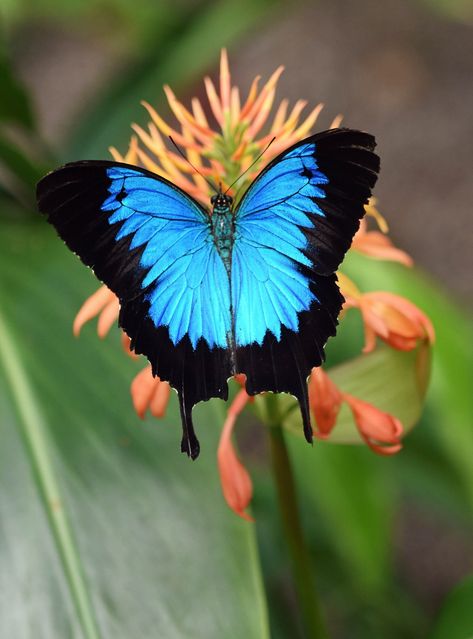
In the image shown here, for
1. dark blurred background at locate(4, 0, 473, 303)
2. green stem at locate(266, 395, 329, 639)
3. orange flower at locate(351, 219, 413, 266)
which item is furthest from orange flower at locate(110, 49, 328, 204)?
dark blurred background at locate(4, 0, 473, 303)

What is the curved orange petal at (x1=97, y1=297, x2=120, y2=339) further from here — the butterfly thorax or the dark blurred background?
the dark blurred background

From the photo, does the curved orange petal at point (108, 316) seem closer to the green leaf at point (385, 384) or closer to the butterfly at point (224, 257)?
the butterfly at point (224, 257)

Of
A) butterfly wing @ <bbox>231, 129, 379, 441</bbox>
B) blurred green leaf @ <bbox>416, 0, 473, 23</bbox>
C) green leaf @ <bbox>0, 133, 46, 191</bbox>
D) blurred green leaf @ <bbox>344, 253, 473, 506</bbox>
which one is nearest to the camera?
butterfly wing @ <bbox>231, 129, 379, 441</bbox>

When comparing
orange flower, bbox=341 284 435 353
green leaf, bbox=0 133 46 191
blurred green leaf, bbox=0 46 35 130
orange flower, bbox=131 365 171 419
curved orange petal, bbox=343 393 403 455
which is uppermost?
blurred green leaf, bbox=0 46 35 130

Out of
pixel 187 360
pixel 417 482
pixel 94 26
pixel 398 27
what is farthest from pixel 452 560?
pixel 94 26

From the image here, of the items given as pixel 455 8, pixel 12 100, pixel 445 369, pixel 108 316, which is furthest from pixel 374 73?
pixel 108 316

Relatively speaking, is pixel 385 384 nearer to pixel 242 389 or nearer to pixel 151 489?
pixel 242 389

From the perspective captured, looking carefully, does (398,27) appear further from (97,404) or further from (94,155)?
(97,404)
